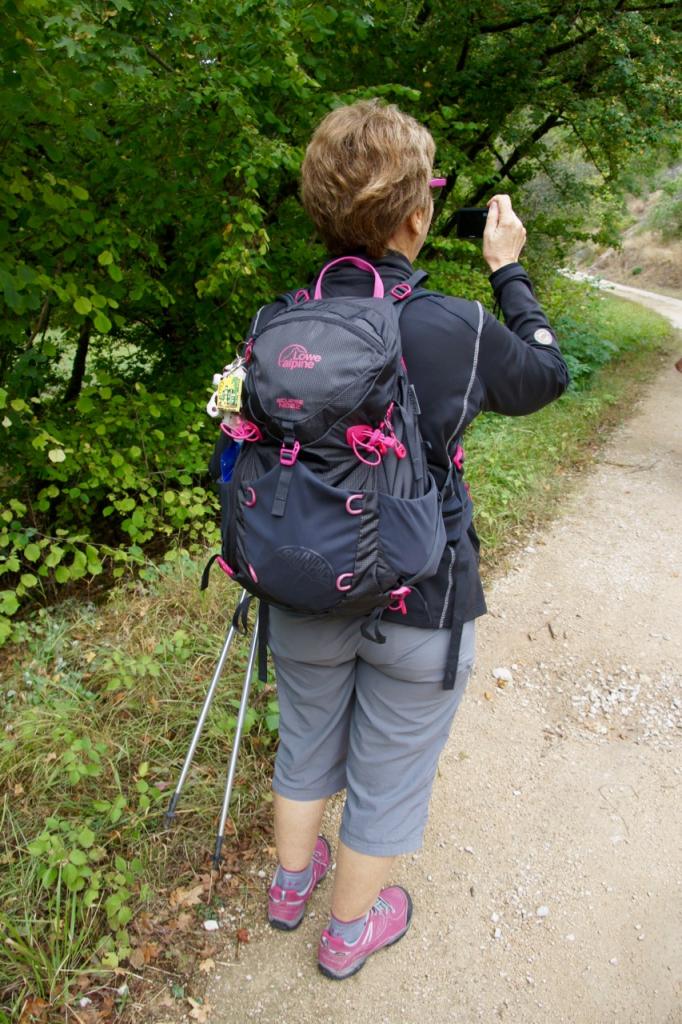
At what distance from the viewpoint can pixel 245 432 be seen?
1.44 meters

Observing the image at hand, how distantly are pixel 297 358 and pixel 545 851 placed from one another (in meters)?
2.13

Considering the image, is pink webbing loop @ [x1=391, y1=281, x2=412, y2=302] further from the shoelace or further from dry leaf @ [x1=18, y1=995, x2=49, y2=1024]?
dry leaf @ [x1=18, y1=995, x2=49, y2=1024]

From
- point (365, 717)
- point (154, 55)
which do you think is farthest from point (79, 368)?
Result: point (365, 717)

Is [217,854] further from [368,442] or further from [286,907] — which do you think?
[368,442]

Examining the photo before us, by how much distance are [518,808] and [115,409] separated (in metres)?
3.45

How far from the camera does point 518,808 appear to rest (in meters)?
2.69

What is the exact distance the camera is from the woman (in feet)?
4.62

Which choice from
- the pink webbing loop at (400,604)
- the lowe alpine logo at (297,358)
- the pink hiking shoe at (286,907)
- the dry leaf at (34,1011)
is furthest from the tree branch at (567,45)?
the dry leaf at (34,1011)

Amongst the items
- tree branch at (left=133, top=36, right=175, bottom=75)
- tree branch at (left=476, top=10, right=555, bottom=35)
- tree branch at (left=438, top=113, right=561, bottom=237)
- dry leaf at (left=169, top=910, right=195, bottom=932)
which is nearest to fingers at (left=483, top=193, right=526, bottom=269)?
dry leaf at (left=169, top=910, right=195, bottom=932)

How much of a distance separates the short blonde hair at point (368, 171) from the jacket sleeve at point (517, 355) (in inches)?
11.8

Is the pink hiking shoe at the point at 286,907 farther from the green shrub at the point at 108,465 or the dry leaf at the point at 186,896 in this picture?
the green shrub at the point at 108,465

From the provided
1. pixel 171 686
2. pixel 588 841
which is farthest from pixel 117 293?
pixel 588 841

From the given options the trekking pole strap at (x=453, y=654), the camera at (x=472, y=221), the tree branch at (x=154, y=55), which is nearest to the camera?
the trekking pole strap at (x=453, y=654)

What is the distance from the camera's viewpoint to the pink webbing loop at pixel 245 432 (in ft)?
4.69
